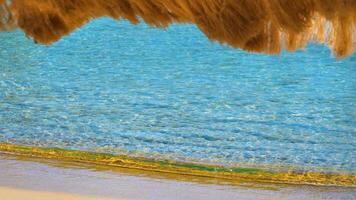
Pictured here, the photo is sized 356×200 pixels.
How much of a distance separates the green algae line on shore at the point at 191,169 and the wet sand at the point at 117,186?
0.08 metres

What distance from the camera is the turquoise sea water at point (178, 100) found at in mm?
2953

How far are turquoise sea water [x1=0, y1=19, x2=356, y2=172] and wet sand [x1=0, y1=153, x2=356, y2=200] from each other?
0.30 metres

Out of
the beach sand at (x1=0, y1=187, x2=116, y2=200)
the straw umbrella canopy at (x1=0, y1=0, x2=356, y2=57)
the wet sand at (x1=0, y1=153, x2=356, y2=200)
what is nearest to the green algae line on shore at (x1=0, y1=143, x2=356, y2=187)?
the wet sand at (x1=0, y1=153, x2=356, y2=200)

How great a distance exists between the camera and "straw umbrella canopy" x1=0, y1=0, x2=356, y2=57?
22.2 inches

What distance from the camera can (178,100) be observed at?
3.35 metres

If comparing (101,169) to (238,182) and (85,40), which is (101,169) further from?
(85,40)

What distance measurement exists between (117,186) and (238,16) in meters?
1.81

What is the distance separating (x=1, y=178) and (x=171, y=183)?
672 millimetres

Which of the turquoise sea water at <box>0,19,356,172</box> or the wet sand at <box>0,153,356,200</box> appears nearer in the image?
the wet sand at <box>0,153,356,200</box>

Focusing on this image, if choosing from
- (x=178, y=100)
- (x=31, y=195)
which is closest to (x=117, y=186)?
(x=31, y=195)

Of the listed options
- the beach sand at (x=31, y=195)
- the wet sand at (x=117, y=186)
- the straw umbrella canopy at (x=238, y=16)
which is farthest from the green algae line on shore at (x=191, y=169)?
the straw umbrella canopy at (x=238, y=16)

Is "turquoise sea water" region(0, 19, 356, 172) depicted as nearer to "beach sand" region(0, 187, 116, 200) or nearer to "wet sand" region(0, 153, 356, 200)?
"wet sand" region(0, 153, 356, 200)

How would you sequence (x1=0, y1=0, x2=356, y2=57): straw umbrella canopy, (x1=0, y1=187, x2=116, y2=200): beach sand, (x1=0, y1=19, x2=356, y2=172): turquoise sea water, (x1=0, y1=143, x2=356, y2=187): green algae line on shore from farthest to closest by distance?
(x1=0, y1=19, x2=356, y2=172): turquoise sea water, (x1=0, y1=143, x2=356, y2=187): green algae line on shore, (x1=0, y1=187, x2=116, y2=200): beach sand, (x1=0, y1=0, x2=356, y2=57): straw umbrella canopy

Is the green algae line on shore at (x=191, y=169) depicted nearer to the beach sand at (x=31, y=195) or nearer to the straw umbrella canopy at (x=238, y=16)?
the beach sand at (x=31, y=195)
